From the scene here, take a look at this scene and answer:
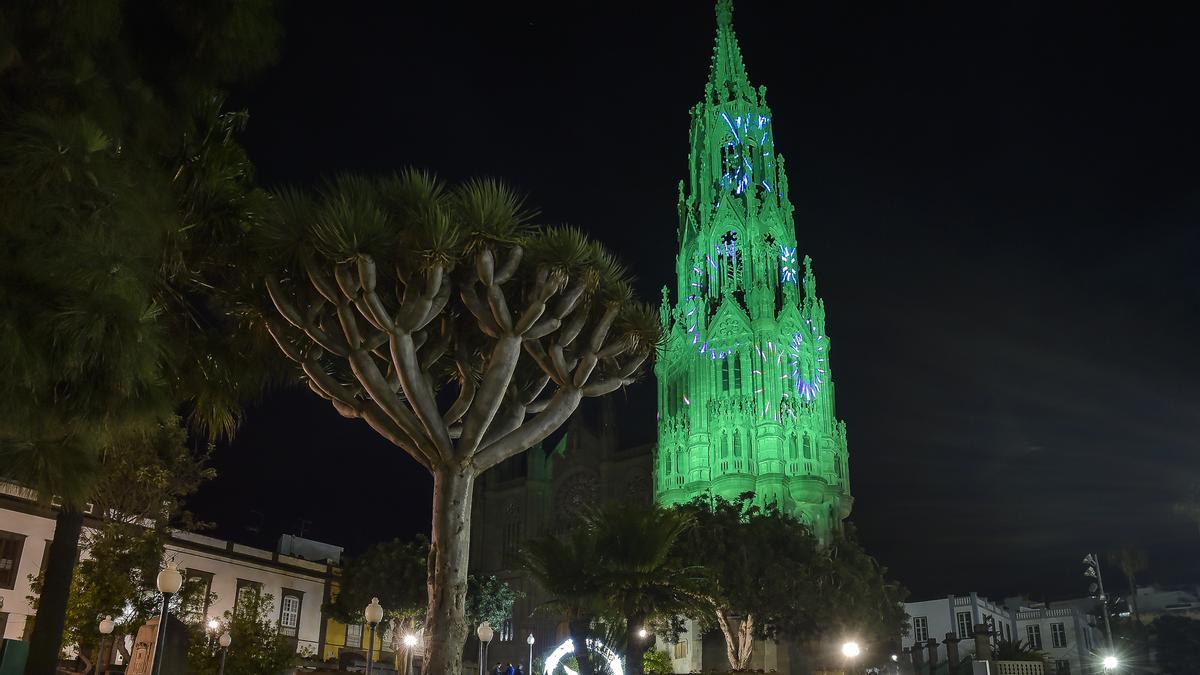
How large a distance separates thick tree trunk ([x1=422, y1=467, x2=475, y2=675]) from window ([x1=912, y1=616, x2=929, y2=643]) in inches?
2487

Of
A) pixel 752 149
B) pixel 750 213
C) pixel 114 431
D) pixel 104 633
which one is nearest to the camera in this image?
pixel 114 431

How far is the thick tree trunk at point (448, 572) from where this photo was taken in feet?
46.1

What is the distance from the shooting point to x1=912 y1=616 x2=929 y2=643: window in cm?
6970

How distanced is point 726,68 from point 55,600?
64.5 m

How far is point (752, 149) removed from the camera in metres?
66.2

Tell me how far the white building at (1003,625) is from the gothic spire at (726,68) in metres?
39.4

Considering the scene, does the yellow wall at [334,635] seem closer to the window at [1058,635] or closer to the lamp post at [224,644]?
the lamp post at [224,644]

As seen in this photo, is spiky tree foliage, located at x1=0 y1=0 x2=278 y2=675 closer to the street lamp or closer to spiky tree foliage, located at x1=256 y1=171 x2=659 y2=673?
spiky tree foliage, located at x1=256 y1=171 x2=659 y2=673

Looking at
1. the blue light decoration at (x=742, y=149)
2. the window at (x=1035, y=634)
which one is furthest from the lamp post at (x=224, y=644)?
the window at (x=1035, y=634)

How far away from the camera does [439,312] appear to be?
1520 cm

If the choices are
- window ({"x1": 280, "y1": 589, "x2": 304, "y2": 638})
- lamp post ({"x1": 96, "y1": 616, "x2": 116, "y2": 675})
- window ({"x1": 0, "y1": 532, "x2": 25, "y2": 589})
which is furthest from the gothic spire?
lamp post ({"x1": 96, "y1": 616, "x2": 116, "y2": 675})

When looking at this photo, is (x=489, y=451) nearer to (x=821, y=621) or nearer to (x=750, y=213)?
(x=821, y=621)

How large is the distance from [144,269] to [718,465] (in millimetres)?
46015

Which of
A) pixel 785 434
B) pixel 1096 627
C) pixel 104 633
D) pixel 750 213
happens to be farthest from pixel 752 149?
pixel 104 633
